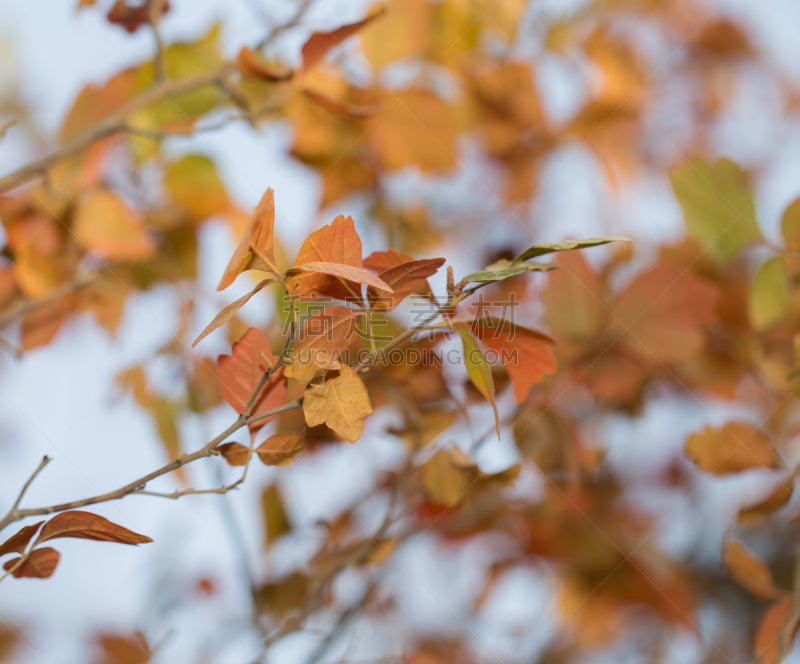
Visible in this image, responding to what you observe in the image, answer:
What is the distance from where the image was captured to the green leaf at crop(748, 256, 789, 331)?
0.46 metres

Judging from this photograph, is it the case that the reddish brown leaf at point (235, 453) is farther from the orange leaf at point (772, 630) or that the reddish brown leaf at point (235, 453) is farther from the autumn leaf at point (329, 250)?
the orange leaf at point (772, 630)

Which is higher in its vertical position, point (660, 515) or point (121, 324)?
point (121, 324)

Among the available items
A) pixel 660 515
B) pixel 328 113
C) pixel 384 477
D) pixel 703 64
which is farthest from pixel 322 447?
pixel 703 64

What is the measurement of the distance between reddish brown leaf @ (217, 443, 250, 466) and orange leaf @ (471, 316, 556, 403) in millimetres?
160

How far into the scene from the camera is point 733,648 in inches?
36.6

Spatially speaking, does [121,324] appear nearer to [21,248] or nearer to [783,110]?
[21,248]

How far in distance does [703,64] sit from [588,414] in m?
1.02

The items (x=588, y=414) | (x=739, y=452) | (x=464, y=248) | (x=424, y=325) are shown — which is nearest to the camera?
(x=424, y=325)

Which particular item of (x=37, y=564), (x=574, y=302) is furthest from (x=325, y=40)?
(x=37, y=564)

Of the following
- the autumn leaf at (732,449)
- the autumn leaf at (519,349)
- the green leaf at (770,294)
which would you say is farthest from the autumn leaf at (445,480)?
the green leaf at (770,294)

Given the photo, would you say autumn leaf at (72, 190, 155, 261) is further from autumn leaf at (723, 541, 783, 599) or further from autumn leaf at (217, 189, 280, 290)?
autumn leaf at (723, 541, 783, 599)

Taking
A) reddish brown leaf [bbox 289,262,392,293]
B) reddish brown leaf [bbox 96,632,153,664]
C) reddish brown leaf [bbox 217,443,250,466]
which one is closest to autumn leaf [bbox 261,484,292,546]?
reddish brown leaf [bbox 96,632,153,664]

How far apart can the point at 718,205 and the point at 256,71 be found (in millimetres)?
418

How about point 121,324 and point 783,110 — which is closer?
point 121,324
